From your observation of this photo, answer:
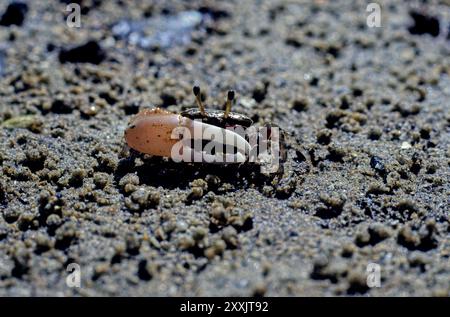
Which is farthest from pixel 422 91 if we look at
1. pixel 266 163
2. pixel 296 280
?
pixel 296 280

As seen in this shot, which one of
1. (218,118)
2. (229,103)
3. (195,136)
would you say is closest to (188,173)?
(195,136)

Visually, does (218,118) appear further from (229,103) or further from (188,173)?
(188,173)

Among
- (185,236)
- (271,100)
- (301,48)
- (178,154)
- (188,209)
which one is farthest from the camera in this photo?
(301,48)

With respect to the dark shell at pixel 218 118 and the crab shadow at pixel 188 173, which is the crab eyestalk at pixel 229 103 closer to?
the dark shell at pixel 218 118

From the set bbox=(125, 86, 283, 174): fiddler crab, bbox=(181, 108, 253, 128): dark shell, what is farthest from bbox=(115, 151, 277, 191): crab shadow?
bbox=(181, 108, 253, 128): dark shell

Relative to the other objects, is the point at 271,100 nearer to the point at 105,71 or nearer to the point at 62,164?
the point at 105,71

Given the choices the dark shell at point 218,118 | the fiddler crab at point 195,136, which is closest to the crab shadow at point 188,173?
the fiddler crab at point 195,136

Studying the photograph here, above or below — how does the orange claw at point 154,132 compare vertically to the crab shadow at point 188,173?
above

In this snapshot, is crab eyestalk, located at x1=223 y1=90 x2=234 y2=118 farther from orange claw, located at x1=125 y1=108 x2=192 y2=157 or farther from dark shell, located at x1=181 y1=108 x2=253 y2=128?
orange claw, located at x1=125 y1=108 x2=192 y2=157
